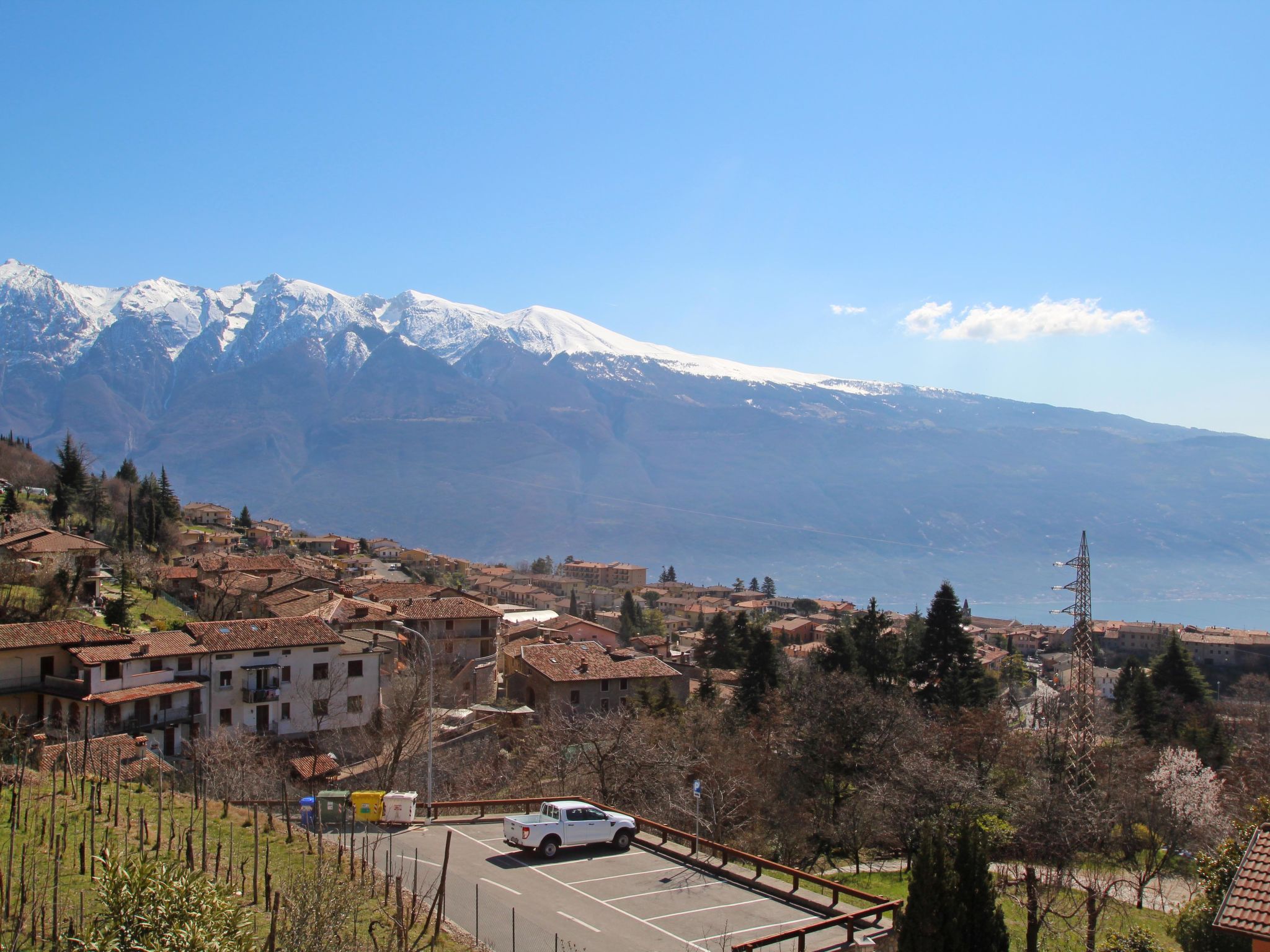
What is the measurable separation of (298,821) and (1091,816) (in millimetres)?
18335

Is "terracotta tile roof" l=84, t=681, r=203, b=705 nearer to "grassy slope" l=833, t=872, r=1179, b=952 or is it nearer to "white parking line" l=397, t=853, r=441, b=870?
"white parking line" l=397, t=853, r=441, b=870

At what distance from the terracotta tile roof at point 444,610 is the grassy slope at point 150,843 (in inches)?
1073

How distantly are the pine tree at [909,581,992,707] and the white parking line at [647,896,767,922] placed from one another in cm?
2803

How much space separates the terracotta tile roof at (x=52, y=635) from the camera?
103ft

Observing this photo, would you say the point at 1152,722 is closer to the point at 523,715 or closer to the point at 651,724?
the point at 651,724

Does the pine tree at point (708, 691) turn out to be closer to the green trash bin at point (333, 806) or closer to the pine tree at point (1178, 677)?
the green trash bin at point (333, 806)

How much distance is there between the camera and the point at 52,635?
3222cm

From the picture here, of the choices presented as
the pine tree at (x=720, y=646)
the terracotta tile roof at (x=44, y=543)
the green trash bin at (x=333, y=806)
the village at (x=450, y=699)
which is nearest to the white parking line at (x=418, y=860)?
the village at (x=450, y=699)

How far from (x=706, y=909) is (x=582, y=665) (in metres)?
29.1

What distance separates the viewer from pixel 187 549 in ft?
254

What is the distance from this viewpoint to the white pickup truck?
1794cm

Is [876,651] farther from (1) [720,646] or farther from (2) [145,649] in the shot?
(2) [145,649]

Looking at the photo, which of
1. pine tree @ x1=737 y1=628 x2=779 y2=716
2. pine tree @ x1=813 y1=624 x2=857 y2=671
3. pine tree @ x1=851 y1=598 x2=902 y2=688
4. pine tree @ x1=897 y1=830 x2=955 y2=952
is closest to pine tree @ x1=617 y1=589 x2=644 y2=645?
pine tree @ x1=737 y1=628 x2=779 y2=716

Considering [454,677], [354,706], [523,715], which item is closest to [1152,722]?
[523,715]
